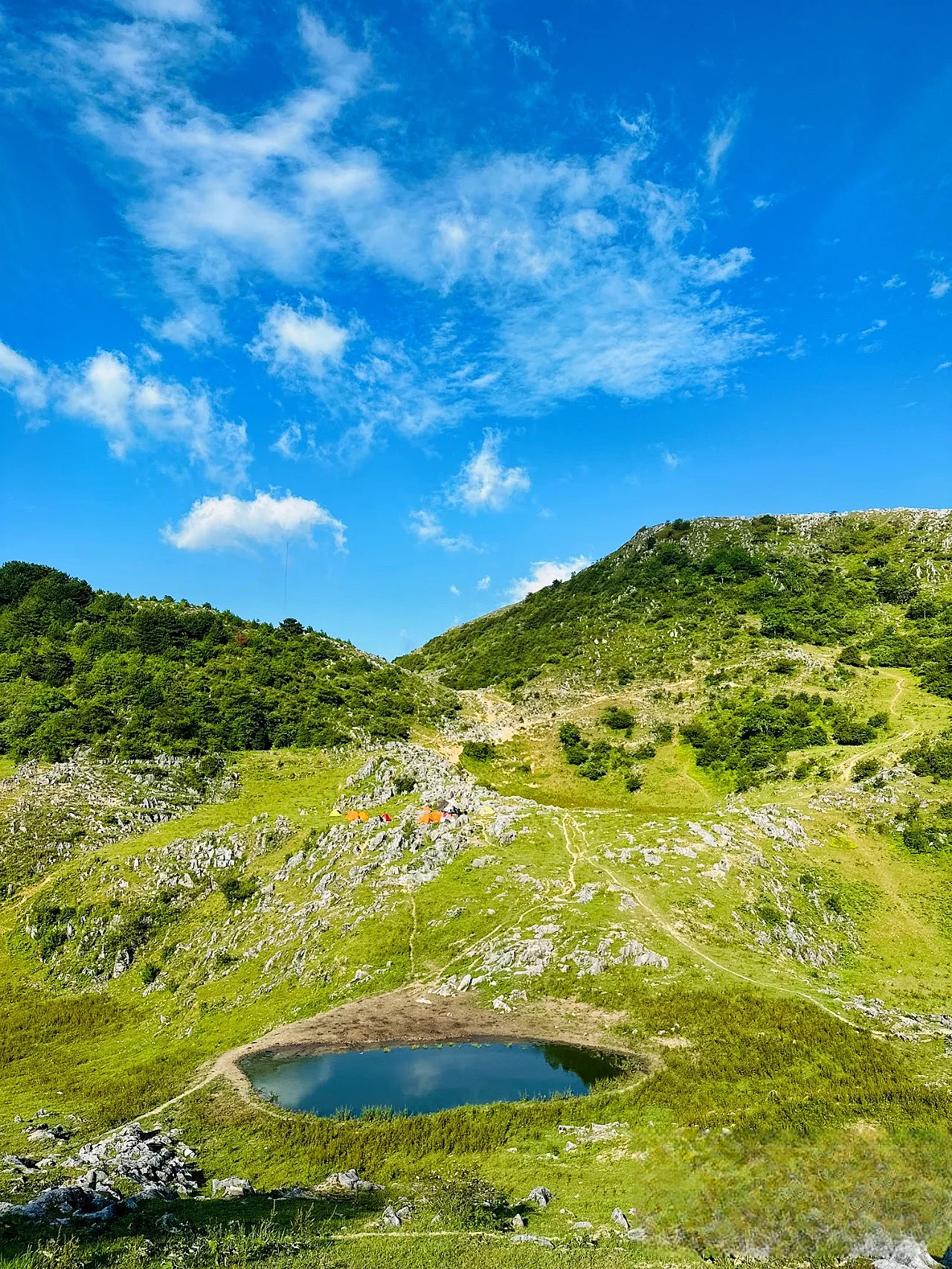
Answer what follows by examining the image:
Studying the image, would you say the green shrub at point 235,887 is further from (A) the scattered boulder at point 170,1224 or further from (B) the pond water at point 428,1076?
(A) the scattered boulder at point 170,1224

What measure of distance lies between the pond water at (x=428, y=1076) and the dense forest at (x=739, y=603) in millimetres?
→ 82884

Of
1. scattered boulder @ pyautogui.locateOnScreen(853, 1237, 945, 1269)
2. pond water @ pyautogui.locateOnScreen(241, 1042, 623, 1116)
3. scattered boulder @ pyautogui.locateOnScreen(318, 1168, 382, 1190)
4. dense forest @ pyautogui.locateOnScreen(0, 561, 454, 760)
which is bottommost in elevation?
pond water @ pyautogui.locateOnScreen(241, 1042, 623, 1116)

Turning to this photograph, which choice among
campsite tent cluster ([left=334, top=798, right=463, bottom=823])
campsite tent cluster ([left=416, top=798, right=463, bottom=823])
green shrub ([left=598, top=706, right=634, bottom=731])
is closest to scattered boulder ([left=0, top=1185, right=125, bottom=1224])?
campsite tent cluster ([left=334, top=798, right=463, bottom=823])

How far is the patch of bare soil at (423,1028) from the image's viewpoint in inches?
1604

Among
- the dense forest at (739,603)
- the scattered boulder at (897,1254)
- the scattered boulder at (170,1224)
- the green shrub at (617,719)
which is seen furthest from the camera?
the dense forest at (739,603)

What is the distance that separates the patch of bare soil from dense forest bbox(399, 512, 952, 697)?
7939 centimetres

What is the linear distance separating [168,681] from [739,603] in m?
110

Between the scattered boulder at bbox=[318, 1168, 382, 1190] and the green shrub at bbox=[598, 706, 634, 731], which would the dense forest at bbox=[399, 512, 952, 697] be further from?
the scattered boulder at bbox=[318, 1168, 382, 1190]

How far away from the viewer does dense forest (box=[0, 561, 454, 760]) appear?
8562cm

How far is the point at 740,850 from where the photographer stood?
2339 inches

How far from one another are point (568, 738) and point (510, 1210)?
3101 inches

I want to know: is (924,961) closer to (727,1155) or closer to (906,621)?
(727,1155)

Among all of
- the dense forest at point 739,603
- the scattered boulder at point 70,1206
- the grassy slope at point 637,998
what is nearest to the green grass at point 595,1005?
the grassy slope at point 637,998

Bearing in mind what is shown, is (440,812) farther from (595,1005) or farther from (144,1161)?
(144,1161)
